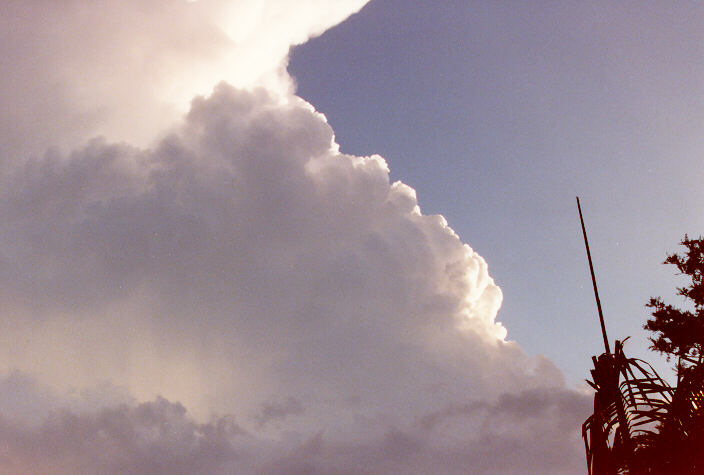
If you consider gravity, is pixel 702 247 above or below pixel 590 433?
above

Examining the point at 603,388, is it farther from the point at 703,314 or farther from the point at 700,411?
the point at 703,314

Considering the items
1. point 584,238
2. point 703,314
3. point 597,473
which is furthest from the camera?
point 703,314

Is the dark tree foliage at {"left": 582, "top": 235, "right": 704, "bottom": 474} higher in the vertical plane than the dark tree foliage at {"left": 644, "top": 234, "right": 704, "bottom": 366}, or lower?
lower

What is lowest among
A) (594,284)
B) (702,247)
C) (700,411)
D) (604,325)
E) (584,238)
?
(700,411)

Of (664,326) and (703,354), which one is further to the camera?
(664,326)

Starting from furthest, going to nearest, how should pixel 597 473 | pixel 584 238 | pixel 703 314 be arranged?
pixel 703 314 < pixel 584 238 < pixel 597 473

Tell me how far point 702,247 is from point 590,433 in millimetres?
21379

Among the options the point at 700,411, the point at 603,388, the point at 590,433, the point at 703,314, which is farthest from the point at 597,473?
the point at 703,314

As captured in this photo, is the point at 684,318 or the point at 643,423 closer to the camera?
the point at 643,423

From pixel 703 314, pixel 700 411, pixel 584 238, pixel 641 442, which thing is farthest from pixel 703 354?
pixel 703 314

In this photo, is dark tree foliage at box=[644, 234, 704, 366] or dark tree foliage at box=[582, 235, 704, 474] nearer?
dark tree foliage at box=[582, 235, 704, 474]

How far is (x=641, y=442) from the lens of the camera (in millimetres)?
9656

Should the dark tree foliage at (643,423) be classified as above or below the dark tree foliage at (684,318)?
below

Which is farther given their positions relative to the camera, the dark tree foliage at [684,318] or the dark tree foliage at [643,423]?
the dark tree foliage at [684,318]
